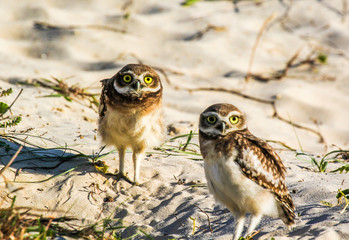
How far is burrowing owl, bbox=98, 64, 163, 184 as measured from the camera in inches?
176

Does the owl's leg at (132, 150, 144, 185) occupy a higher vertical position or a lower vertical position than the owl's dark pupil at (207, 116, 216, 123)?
lower

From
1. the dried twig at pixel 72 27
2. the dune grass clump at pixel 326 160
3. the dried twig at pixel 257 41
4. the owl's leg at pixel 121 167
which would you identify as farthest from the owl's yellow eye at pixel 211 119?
the dried twig at pixel 72 27

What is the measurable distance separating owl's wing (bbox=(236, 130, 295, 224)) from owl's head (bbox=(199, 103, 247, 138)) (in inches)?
4.3

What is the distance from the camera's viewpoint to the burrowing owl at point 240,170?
12.2ft

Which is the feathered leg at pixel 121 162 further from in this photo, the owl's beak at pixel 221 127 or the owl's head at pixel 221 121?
the owl's beak at pixel 221 127

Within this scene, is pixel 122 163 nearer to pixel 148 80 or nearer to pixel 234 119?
pixel 148 80

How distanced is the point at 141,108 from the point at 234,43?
14.4 feet

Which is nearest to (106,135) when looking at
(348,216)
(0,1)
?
(348,216)

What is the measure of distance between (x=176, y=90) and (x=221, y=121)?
3.52m

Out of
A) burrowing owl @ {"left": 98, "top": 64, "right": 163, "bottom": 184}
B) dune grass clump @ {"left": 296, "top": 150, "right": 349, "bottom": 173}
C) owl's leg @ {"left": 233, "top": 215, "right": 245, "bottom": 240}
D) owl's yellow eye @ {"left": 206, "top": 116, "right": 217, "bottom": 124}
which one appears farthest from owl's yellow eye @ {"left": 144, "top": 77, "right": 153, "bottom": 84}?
dune grass clump @ {"left": 296, "top": 150, "right": 349, "bottom": 173}

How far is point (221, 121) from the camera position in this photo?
3.93 m

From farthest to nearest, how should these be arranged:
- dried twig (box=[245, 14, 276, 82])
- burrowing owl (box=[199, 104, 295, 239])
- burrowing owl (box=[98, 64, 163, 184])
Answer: dried twig (box=[245, 14, 276, 82])
burrowing owl (box=[98, 64, 163, 184])
burrowing owl (box=[199, 104, 295, 239])

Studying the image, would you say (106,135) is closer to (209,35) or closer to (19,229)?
(19,229)

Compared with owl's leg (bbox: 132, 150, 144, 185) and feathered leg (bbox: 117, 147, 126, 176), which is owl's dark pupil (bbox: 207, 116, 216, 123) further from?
feathered leg (bbox: 117, 147, 126, 176)
